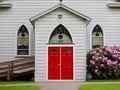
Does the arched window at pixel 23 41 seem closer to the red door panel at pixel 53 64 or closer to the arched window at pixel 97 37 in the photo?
the red door panel at pixel 53 64

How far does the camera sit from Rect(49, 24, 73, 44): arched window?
27891 millimetres

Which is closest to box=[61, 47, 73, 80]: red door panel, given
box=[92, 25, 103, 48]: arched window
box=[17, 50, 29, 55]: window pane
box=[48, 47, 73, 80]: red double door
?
box=[48, 47, 73, 80]: red double door

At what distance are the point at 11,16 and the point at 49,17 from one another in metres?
5.15

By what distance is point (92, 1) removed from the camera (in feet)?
105

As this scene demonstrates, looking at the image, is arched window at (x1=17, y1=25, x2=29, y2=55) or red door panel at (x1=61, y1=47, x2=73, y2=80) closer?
red door panel at (x1=61, y1=47, x2=73, y2=80)

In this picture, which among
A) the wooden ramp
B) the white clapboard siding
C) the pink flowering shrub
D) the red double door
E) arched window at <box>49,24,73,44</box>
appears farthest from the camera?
the wooden ramp

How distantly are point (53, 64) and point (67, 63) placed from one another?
0.96m

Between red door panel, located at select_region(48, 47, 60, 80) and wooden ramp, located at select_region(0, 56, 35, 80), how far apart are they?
2.18 meters

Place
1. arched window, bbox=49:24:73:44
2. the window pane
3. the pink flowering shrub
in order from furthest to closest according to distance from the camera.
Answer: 1. the window pane
2. the pink flowering shrub
3. arched window, bbox=49:24:73:44

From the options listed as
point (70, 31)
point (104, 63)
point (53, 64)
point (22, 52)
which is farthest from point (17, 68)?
point (104, 63)

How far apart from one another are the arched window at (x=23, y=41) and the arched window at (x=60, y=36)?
4.50 metres

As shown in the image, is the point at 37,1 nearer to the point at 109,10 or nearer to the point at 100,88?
the point at 109,10

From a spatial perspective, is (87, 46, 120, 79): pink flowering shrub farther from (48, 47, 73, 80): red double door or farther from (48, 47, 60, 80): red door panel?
(48, 47, 60, 80): red door panel

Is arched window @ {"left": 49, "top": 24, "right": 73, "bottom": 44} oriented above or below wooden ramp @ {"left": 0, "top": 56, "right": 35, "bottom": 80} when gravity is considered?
above
